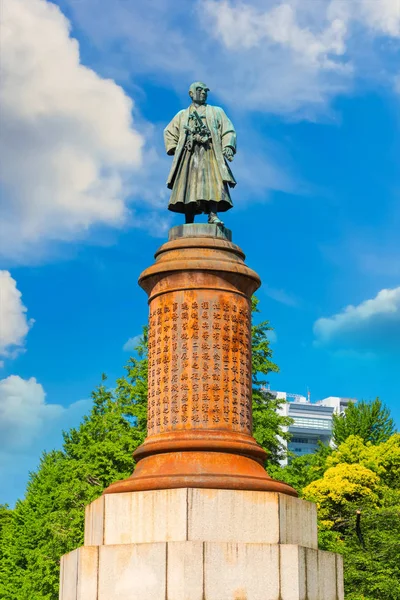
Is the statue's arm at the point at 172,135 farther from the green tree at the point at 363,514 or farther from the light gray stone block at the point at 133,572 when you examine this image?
the green tree at the point at 363,514

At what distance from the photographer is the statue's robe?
14.0 meters

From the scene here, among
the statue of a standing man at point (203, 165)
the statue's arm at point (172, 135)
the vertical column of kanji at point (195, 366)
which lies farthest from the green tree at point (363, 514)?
the statue's arm at point (172, 135)

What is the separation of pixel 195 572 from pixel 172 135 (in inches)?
260

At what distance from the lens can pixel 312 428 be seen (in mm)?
125062

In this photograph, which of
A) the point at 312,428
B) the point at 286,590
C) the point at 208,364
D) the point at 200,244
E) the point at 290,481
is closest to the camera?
the point at 286,590

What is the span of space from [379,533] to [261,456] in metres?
16.1

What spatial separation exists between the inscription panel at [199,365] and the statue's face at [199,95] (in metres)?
3.24

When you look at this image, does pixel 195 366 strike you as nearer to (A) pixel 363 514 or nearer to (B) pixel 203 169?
(B) pixel 203 169

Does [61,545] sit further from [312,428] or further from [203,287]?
[312,428]

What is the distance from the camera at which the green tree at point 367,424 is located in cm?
4556

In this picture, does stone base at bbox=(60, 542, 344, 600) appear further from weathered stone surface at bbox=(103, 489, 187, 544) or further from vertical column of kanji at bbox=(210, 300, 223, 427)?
vertical column of kanji at bbox=(210, 300, 223, 427)

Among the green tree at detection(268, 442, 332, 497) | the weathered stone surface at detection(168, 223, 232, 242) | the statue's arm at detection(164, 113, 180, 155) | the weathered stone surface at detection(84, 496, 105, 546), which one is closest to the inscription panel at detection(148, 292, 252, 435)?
the weathered stone surface at detection(168, 223, 232, 242)

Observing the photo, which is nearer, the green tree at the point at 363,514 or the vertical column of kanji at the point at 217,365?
the vertical column of kanji at the point at 217,365

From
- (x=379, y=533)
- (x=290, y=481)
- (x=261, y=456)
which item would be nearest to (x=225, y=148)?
(x=261, y=456)
